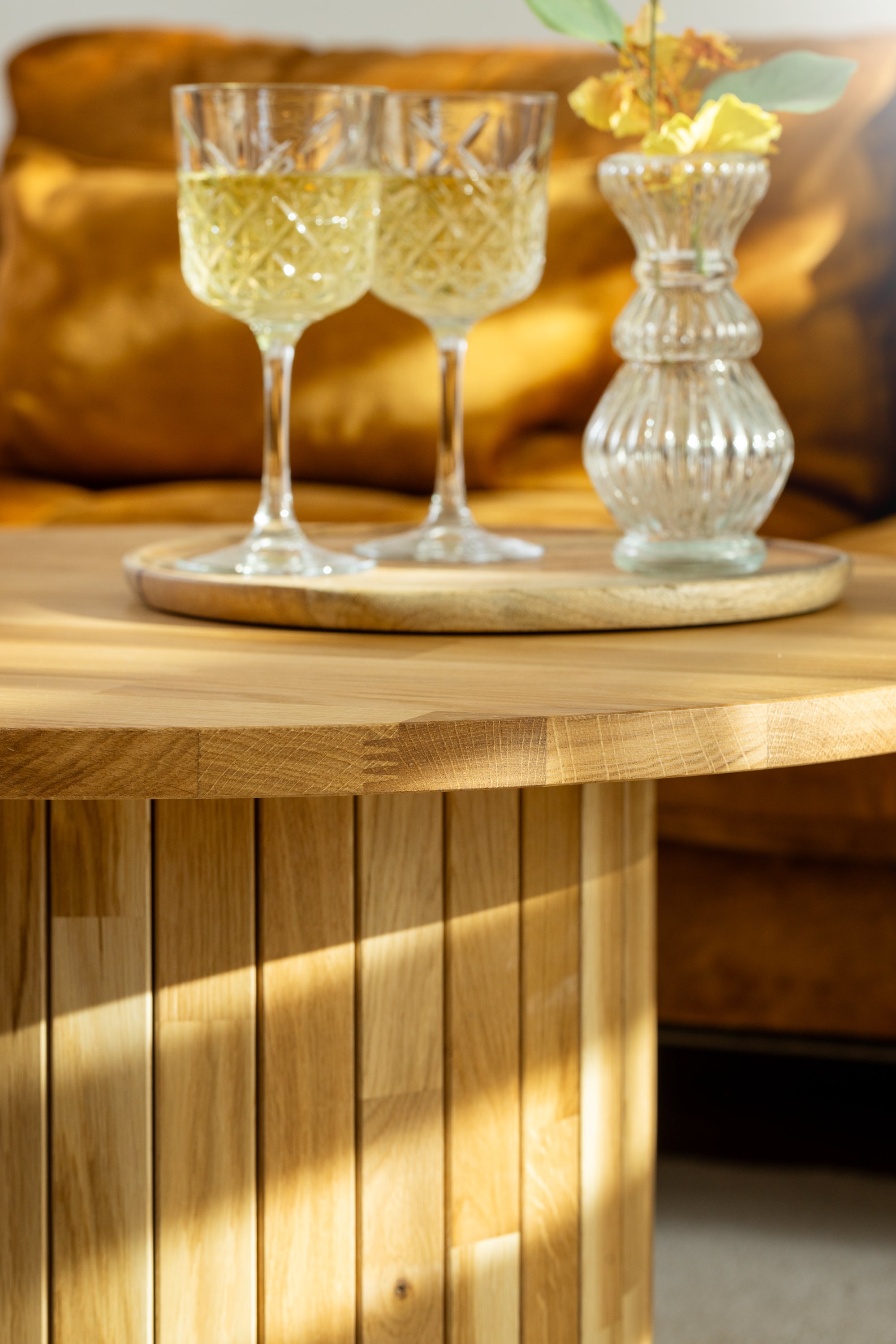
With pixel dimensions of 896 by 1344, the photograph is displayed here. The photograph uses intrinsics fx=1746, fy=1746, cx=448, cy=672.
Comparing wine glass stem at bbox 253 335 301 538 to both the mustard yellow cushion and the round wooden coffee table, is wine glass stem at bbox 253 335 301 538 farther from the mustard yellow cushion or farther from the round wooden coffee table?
the mustard yellow cushion

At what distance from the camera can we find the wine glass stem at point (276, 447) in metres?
0.99

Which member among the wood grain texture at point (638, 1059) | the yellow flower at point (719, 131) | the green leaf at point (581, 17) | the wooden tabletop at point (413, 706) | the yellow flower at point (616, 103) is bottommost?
the wood grain texture at point (638, 1059)

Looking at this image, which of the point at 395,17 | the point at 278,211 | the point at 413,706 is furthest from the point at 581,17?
the point at 395,17

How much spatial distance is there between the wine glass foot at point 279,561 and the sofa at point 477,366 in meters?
0.72

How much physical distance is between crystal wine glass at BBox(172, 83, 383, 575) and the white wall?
1.75 m

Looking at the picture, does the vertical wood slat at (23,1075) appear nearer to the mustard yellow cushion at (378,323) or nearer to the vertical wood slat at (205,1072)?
the vertical wood slat at (205,1072)

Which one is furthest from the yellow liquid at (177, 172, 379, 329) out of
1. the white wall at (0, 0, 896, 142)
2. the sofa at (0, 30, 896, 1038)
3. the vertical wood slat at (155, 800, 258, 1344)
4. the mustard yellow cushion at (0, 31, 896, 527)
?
the white wall at (0, 0, 896, 142)

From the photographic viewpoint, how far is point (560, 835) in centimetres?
91

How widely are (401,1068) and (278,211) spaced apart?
47 centimetres

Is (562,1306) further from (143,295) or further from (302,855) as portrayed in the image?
(143,295)

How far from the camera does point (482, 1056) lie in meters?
0.90

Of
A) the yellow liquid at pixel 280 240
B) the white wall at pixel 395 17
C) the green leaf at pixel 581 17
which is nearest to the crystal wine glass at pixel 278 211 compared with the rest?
the yellow liquid at pixel 280 240

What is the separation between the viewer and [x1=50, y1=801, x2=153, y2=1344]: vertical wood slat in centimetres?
83

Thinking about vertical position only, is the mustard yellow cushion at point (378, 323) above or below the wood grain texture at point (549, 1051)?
above
